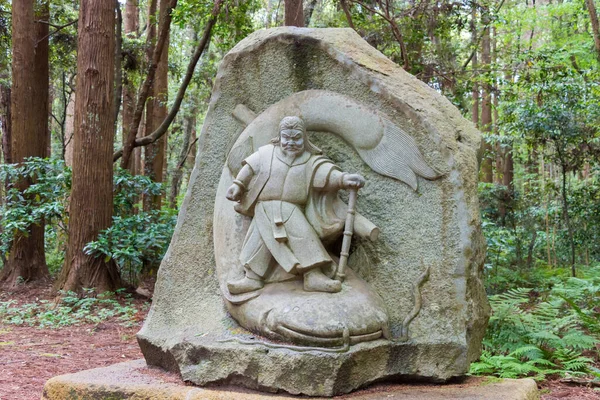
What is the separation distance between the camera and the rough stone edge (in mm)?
3091

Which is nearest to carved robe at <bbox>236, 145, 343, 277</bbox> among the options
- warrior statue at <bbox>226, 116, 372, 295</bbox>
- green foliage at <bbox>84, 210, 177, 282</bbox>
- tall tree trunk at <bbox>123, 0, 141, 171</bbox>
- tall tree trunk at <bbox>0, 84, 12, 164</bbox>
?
warrior statue at <bbox>226, 116, 372, 295</bbox>

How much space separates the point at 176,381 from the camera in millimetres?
3479

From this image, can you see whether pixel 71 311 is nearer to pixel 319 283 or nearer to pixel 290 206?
pixel 290 206

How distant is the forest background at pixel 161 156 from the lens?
19.9ft

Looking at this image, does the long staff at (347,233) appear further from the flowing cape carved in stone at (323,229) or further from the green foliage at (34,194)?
the green foliage at (34,194)

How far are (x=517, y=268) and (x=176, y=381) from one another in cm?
769

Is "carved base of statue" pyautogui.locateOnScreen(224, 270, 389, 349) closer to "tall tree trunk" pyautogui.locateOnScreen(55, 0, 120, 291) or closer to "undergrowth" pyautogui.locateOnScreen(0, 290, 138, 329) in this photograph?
"undergrowth" pyautogui.locateOnScreen(0, 290, 138, 329)

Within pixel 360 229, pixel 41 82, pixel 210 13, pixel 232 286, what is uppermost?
pixel 210 13

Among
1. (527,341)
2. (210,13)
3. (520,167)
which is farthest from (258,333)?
(520,167)

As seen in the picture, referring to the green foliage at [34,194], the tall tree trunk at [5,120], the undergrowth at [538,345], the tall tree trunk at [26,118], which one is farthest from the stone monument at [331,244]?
the tall tree trunk at [5,120]

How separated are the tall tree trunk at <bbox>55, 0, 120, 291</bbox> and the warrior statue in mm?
4347

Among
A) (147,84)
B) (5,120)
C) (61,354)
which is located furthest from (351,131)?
(5,120)

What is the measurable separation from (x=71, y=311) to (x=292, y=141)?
464cm

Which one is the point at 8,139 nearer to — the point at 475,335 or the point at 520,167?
the point at 475,335
